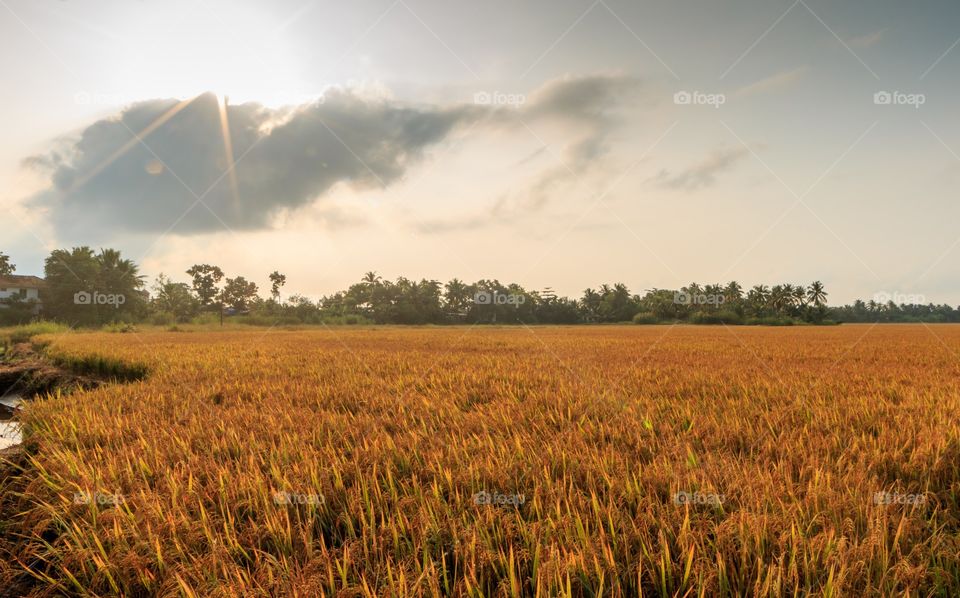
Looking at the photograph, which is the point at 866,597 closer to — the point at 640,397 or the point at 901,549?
the point at 901,549

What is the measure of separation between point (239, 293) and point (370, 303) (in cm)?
2190

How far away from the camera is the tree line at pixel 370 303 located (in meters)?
49.4

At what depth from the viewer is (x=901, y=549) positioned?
2111mm

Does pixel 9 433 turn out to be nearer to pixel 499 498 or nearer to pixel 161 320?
pixel 499 498

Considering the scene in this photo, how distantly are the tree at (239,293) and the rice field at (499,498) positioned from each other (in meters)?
77.4

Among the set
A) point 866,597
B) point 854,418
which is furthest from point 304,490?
point 854,418

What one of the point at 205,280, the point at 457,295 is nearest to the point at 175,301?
the point at 205,280

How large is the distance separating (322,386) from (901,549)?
6677mm

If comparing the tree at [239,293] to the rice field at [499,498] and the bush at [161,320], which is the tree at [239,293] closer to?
the bush at [161,320]

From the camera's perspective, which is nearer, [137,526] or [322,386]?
[137,526]

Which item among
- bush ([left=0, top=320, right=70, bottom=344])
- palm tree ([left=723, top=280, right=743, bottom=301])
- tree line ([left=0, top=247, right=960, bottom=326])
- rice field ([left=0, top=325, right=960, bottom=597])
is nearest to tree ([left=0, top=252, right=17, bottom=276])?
tree line ([left=0, top=247, right=960, bottom=326])

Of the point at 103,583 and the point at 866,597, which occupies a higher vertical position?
the point at 866,597

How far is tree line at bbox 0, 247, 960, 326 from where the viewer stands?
162 feet

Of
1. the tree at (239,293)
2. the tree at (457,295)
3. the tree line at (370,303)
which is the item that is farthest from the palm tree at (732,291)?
the tree at (239,293)
